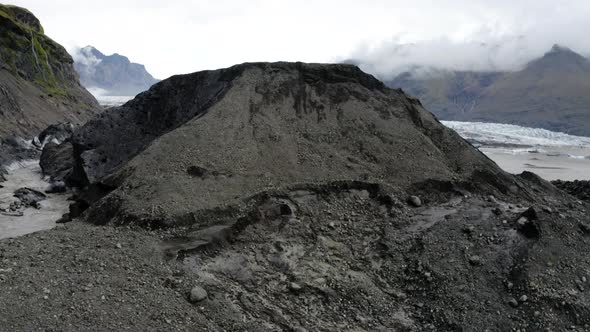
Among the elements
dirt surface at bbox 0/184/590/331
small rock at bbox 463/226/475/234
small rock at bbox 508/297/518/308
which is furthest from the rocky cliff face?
small rock at bbox 508/297/518/308

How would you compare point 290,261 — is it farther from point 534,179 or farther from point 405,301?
point 534,179

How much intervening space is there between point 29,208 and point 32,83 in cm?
5922

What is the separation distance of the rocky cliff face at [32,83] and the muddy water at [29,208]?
981cm

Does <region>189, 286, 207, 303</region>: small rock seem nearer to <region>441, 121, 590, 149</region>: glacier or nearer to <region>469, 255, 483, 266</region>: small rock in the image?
<region>469, 255, 483, 266</region>: small rock

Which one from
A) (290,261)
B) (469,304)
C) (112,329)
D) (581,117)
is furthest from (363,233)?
(581,117)

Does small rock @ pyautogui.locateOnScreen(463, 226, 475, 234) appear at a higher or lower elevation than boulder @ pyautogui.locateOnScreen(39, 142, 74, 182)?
higher

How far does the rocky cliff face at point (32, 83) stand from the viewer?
194 feet

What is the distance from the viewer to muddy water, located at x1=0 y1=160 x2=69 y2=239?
79.3ft

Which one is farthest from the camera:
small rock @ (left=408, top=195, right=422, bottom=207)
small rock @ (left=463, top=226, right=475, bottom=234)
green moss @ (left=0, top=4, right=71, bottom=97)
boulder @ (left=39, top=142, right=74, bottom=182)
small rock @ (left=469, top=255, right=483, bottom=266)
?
green moss @ (left=0, top=4, right=71, bottom=97)

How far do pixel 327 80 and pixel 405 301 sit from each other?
15.4m

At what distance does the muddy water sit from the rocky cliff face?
981 centimetres

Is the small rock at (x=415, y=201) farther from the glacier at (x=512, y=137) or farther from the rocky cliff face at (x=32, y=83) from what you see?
the glacier at (x=512, y=137)

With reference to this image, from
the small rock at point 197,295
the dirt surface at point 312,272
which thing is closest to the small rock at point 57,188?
the dirt surface at point 312,272

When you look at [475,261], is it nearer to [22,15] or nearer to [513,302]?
[513,302]
